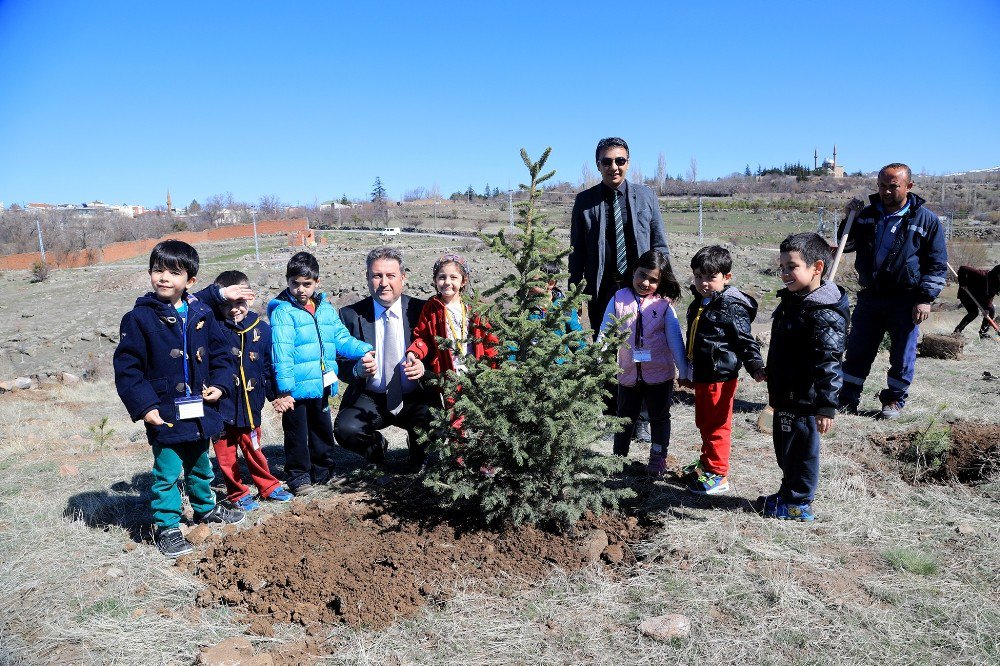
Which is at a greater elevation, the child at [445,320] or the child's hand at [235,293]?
the child's hand at [235,293]

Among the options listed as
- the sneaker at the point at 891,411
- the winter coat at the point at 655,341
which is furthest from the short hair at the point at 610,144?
the sneaker at the point at 891,411

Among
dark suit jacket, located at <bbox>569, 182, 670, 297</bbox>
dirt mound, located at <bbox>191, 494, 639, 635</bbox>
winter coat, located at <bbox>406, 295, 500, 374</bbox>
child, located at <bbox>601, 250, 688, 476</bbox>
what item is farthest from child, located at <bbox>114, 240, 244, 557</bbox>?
dark suit jacket, located at <bbox>569, 182, 670, 297</bbox>

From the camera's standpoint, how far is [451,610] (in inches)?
120

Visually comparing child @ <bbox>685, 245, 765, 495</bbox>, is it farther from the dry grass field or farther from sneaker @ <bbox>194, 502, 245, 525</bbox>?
sneaker @ <bbox>194, 502, 245, 525</bbox>

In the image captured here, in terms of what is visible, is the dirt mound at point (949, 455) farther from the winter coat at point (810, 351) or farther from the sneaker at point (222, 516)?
the sneaker at point (222, 516)

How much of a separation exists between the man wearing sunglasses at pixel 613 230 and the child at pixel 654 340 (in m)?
0.46

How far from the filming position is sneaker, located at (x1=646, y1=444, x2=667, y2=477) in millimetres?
4590

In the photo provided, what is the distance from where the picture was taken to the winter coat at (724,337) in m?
4.12

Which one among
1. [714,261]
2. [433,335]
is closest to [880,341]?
[714,261]

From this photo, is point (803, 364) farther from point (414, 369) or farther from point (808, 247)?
point (414, 369)

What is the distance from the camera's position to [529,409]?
341 centimetres

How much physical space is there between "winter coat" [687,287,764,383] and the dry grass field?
879 mm

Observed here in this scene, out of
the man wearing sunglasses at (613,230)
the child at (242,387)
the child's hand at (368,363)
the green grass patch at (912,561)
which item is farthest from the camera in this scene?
the man wearing sunglasses at (613,230)

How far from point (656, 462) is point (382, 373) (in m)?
2.12
